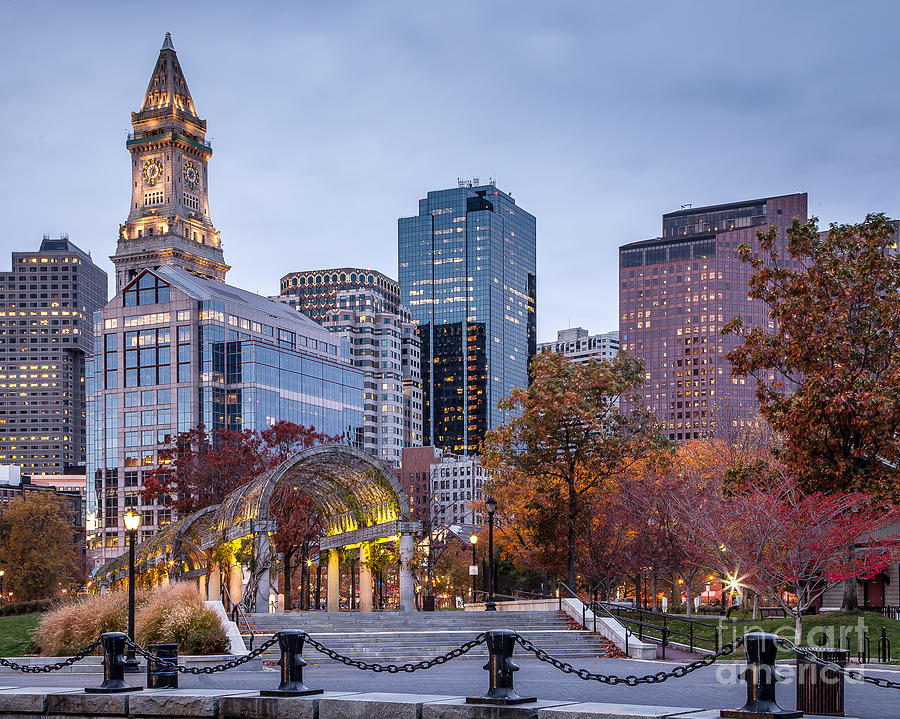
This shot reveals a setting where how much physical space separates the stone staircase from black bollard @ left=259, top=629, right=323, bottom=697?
1292 centimetres

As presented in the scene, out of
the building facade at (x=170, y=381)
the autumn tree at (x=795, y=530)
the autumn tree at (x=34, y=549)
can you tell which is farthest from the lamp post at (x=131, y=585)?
the building facade at (x=170, y=381)

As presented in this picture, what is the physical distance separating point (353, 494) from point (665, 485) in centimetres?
1573

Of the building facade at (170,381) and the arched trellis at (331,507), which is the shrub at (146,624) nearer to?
the arched trellis at (331,507)

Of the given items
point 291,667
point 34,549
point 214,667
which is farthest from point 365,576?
point 34,549

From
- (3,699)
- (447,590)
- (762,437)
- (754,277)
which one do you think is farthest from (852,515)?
(447,590)

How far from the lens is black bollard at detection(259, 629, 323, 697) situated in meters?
15.8

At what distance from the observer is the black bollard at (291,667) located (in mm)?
15828

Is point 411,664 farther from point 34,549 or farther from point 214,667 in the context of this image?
point 34,549

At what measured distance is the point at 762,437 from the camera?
7531cm

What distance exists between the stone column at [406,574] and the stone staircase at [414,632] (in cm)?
658

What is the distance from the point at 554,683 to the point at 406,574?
77.1 feet

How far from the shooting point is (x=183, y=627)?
90.9 ft

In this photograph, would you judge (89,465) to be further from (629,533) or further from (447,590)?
(629,533)

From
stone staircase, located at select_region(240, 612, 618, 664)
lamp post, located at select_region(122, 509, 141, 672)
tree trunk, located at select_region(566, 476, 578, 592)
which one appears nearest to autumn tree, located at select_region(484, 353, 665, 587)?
tree trunk, located at select_region(566, 476, 578, 592)
